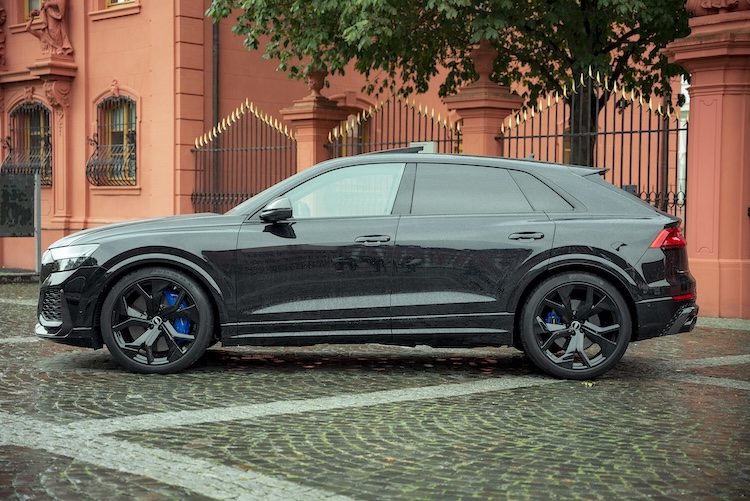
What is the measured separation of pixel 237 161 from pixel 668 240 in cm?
1276

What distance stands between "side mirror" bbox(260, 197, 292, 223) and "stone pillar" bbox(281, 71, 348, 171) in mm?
9541

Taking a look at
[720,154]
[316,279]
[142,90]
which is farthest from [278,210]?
[142,90]

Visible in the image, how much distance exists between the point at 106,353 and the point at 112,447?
384 cm

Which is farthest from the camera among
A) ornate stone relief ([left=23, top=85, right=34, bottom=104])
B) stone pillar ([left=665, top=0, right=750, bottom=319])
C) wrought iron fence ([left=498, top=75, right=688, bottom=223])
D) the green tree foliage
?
ornate stone relief ([left=23, top=85, right=34, bottom=104])

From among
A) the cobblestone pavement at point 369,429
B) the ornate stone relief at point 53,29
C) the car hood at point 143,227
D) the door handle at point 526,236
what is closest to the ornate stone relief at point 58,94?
the ornate stone relief at point 53,29

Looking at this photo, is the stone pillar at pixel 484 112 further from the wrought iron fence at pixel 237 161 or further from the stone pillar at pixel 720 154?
the wrought iron fence at pixel 237 161

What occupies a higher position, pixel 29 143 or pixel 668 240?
pixel 29 143

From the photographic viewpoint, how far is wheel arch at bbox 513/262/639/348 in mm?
7820

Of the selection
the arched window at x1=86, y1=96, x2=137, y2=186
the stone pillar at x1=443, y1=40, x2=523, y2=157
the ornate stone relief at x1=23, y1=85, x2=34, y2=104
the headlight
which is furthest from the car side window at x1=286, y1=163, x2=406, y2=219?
the ornate stone relief at x1=23, y1=85, x2=34, y2=104

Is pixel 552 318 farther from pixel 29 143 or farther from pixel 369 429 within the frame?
pixel 29 143

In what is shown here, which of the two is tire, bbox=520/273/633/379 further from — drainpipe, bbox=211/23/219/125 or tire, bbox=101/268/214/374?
drainpipe, bbox=211/23/219/125

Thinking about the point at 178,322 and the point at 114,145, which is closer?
the point at 178,322

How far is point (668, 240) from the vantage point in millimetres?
7930

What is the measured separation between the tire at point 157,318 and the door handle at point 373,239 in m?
1.13
